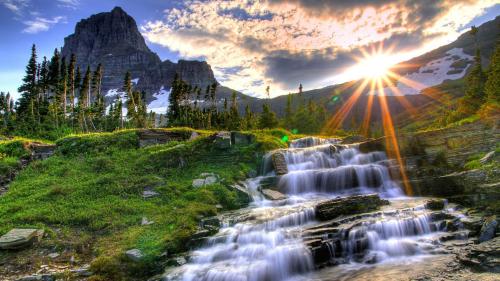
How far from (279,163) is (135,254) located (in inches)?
565

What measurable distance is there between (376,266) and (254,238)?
5286mm

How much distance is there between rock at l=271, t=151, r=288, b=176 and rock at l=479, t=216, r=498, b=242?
45.8 ft

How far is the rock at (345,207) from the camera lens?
1555cm

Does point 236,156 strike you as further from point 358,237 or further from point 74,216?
point 358,237

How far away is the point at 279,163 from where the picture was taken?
83.8 feet

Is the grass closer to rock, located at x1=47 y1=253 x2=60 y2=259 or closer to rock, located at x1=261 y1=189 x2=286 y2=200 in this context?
rock, located at x1=47 y1=253 x2=60 y2=259

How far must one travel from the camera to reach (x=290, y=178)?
23.1 metres

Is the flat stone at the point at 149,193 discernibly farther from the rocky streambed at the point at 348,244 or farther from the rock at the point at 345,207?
the rock at the point at 345,207

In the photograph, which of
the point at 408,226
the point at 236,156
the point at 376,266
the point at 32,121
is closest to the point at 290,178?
the point at 236,156

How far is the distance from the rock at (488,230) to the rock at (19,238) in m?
19.1

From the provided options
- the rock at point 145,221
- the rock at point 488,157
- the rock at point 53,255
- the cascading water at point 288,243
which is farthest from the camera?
the rock at point 488,157

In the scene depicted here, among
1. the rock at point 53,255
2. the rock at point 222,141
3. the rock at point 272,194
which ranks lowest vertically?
the rock at point 53,255

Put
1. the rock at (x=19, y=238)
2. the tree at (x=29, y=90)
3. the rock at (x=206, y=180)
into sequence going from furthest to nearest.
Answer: the tree at (x=29, y=90)
the rock at (x=206, y=180)
the rock at (x=19, y=238)

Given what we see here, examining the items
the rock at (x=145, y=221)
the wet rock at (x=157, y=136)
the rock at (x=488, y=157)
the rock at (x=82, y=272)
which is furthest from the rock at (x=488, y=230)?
the wet rock at (x=157, y=136)
